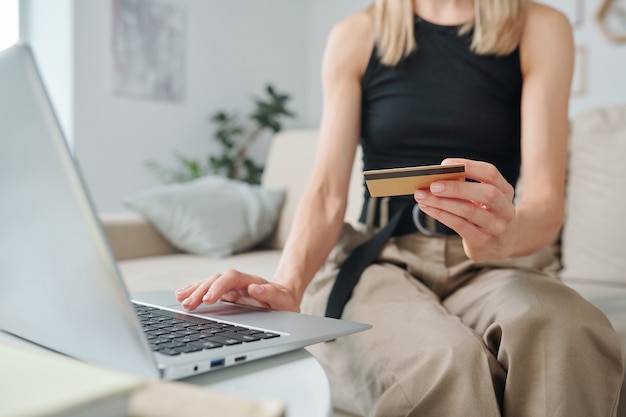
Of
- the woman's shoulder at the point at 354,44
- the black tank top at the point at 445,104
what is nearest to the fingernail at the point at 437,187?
the black tank top at the point at 445,104

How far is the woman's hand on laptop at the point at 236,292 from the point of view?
2.26ft

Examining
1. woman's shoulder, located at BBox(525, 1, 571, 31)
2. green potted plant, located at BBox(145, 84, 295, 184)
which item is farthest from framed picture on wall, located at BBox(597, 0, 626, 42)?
woman's shoulder, located at BBox(525, 1, 571, 31)

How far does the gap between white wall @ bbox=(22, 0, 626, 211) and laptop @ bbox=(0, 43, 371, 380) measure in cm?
260

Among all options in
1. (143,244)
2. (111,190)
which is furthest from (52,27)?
(143,244)

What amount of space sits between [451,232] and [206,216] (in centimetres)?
112

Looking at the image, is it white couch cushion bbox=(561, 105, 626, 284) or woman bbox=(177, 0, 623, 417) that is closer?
woman bbox=(177, 0, 623, 417)

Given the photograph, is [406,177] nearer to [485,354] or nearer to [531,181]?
[485,354]

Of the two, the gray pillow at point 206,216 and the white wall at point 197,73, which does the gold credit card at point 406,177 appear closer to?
the gray pillow at point 206,216

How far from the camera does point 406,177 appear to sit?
599mm

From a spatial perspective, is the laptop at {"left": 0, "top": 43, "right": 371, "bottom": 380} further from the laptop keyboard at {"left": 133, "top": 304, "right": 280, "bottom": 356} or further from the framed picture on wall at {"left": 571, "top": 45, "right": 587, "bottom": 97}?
the framed picture on wall at {"left": 571, "top": 45, "right": 587, "bottom": 97}

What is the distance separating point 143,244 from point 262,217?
0.40m

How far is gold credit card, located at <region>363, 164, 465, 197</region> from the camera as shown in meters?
0.58

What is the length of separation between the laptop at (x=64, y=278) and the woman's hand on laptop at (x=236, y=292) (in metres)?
0.09

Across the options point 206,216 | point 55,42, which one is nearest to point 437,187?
point 206,216
